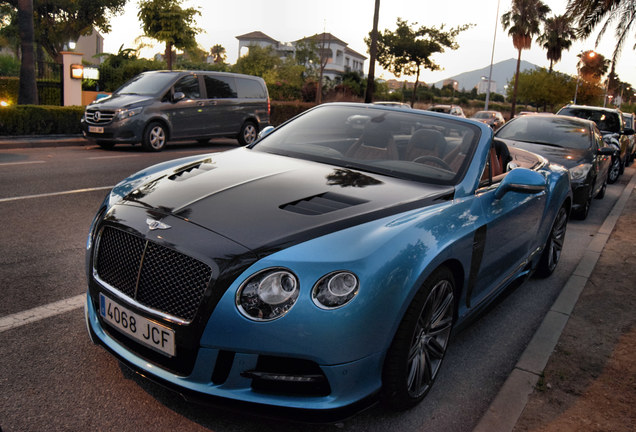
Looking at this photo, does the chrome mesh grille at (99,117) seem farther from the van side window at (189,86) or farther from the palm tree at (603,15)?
the palm tree at (603,15)

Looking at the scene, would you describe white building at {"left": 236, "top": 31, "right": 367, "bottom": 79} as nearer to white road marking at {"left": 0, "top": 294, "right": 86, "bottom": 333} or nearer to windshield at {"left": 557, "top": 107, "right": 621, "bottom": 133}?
windshield at {"left": 557, "top": 107, "right": 621, "bottom": 133}

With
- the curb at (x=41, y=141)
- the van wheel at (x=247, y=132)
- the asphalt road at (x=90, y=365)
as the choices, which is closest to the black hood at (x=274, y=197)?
the asphalt road at (x=90, y=365)

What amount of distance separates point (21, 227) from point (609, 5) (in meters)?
11.8

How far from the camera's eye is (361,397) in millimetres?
2439

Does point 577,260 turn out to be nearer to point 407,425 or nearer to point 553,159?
point 553,159

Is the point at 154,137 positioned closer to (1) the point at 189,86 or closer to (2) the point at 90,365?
(1) the point at 189,86

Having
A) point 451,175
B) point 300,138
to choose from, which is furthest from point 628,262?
point 300,138

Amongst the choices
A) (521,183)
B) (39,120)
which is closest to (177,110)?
(39,120)

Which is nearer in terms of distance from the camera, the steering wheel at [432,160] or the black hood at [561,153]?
the steering wheel at [432,160]

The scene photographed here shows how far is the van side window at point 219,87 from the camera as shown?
14.8 metres

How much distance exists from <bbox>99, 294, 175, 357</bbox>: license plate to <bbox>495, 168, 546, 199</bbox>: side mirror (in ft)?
7.45

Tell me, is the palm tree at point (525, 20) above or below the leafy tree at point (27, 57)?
above

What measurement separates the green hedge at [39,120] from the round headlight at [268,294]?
13.4 meters

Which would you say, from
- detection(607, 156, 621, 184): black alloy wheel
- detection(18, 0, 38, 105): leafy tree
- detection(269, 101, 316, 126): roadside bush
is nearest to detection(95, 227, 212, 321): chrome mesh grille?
detection(607, 156, 621, 184): black alloy wheel
